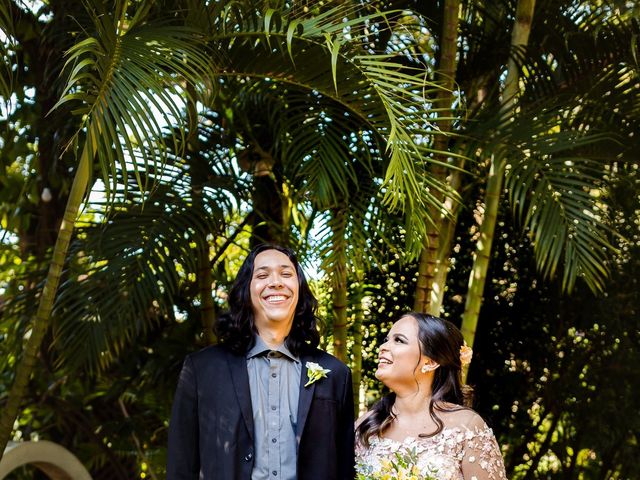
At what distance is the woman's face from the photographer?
9.97 feet

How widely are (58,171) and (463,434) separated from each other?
422cm

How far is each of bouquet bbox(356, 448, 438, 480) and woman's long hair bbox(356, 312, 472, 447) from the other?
6.1 inches

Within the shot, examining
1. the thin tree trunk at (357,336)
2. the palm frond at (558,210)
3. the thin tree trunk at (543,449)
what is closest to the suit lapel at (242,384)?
the palm frond at (558,210)

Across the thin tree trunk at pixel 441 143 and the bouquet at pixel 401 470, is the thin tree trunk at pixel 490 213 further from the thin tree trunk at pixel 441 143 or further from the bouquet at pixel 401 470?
the bouquet at pixel 401 470

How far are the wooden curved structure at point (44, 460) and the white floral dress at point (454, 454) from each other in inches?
92.1

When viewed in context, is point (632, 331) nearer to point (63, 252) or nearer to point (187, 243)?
point (187, 243)

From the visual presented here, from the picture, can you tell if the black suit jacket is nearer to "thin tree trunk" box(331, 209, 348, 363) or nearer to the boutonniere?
the boutonniere

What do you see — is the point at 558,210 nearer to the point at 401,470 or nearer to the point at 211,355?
the point at 401,470

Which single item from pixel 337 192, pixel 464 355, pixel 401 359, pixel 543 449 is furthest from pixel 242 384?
pixel 543 449

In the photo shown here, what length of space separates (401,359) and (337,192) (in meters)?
1.69

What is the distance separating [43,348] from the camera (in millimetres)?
6828

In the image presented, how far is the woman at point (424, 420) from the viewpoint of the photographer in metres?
2.90

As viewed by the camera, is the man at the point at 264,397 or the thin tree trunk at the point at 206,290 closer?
the man at the point at 264,397

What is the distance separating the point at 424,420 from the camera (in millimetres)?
3045
